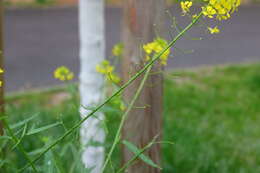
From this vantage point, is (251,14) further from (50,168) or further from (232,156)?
(50,168)

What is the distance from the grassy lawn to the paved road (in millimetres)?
748

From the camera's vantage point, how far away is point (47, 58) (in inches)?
265

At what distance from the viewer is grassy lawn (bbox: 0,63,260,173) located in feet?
9.87

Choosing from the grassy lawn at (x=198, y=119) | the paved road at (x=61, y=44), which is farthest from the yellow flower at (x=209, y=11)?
the paved road at (x=61, y=44)

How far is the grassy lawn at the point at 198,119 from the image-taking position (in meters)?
3.01

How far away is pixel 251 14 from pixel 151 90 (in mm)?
9698

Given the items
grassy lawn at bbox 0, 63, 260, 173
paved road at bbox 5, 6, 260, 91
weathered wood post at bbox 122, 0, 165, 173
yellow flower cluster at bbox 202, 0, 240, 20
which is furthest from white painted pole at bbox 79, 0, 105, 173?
paved road at bbox 5, 6, 260, 91

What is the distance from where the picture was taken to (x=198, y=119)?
4102 mm

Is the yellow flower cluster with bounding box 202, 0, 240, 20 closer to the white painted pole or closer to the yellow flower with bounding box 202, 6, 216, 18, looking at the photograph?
the yellow flower with bounding box 202, 6, 216, 18

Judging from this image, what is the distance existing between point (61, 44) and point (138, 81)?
18.9 feet

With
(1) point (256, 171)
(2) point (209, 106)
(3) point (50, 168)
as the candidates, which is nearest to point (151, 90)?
(3) point (50, 168)

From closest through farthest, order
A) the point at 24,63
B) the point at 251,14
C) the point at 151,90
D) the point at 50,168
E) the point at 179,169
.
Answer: the point at 50,168 → the point at 151,90 → the point at 179,169 → the point at 24,63 → the point at 251,14

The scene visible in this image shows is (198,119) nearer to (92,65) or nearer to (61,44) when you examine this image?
(92,65)

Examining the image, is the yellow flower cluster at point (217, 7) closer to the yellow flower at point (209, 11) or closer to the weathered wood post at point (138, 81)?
the yellow flower at point (209, 11)
